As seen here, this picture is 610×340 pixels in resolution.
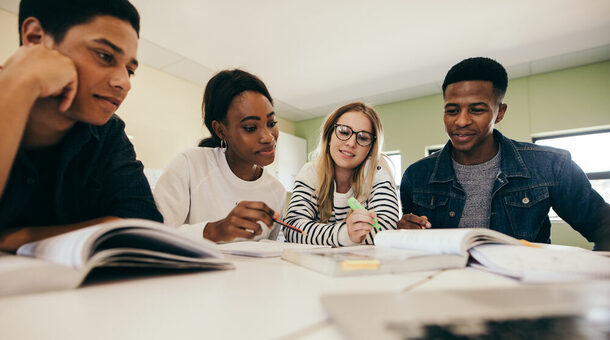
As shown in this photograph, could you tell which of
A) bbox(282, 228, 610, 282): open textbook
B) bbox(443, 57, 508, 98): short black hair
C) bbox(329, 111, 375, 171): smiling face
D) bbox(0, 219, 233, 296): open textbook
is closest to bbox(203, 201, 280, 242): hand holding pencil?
bbox(282, 228, 610, 282): open textbook

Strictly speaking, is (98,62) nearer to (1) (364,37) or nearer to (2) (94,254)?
(2) (94,254)

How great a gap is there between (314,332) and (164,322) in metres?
0.13

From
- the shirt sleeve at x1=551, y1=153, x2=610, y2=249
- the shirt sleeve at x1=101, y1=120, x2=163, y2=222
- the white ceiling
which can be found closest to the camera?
the shirt sleeve at x1=101, y1=120, x2=163, y2=222

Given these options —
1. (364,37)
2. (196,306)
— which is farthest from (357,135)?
(364,37)

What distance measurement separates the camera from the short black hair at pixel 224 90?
4.24 feet

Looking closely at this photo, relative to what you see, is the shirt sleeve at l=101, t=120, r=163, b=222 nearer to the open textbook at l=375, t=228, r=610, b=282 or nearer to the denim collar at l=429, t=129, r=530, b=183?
the open textbook at l=375, t=228, r=610, b=282

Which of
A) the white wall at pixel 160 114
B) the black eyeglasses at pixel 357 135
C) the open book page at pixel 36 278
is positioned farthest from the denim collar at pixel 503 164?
the white wall at pixel 160 114

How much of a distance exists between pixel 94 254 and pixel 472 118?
1527 millimetres

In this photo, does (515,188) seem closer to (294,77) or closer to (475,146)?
(475,146)

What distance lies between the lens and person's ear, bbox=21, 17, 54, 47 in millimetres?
705

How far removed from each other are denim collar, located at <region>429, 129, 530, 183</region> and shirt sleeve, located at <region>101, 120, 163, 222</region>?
4.12 ft

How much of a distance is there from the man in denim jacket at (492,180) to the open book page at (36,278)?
115 centimetres

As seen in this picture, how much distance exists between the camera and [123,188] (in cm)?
85

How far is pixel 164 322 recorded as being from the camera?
261 mm
